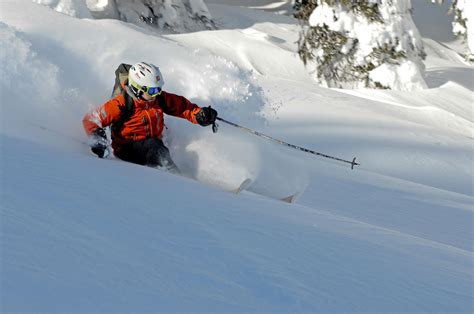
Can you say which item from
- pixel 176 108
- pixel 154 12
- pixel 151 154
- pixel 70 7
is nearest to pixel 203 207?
pixel 151 154

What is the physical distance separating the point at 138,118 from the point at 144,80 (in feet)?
1.21

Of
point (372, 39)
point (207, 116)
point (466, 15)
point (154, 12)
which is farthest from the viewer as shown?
point (154, 12)

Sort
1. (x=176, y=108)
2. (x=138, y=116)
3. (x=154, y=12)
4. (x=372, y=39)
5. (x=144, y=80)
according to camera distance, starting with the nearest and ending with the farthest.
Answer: (x=144, y=80) → (x=138, y=116) → (x=176, y=108) → (x=372, y=39) → (x=154, y=12)

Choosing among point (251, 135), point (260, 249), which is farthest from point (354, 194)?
point (260, 249)

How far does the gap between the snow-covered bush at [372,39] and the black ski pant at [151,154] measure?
12143 millimetres

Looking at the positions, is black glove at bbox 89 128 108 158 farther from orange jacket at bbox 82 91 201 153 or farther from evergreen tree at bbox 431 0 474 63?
evergreen tree at bbox 431 0 474 63

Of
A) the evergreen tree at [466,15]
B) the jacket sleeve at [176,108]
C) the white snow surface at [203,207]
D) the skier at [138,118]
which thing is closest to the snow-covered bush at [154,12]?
the evergreen tree at [466,15]

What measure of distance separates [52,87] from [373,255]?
385 centimetres

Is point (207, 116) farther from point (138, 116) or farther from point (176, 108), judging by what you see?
point (138, 116)

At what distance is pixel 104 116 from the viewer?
6453mm

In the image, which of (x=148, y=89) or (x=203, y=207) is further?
(x=148, y=89)

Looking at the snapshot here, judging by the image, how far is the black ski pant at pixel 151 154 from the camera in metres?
6.51

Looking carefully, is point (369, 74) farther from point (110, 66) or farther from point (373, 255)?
point (373, 255)

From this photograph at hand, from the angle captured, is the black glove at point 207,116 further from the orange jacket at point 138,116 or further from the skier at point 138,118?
the orange jacket at point 138,116
